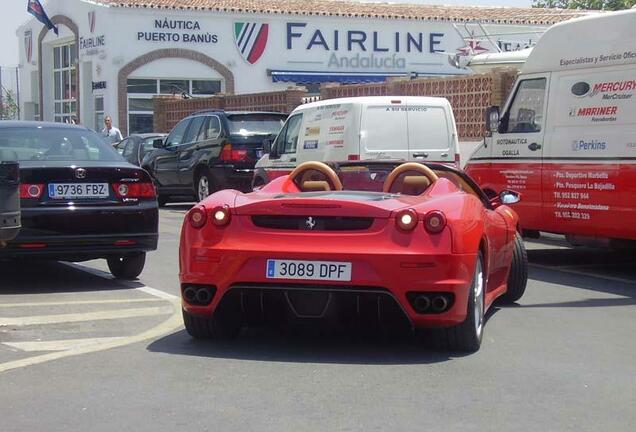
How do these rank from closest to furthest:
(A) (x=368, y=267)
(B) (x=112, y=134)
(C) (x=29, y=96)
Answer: (A) (x=368, y=267)
(B) (x=112, y=134)
(C) (x=29, y=96)

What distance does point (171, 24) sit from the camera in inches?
1516

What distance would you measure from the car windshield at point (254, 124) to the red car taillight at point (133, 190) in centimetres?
885

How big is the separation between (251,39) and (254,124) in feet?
68.9

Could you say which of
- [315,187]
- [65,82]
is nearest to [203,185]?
[315,187]

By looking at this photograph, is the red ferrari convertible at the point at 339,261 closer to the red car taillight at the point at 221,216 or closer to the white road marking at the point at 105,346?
the red car taillight at the point at 221,216

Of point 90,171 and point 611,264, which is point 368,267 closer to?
point 90,171

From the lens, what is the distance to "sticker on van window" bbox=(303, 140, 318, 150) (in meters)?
15.5

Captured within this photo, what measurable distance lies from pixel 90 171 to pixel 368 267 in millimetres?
4068

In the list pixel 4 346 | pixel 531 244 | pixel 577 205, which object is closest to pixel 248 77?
pixel 531 244

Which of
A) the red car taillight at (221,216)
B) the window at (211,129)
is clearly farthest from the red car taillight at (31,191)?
the window at (211,129)

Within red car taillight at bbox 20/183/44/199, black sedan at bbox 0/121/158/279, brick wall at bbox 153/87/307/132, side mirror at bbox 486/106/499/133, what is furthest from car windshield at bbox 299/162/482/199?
brick wall at bbox 153/87/307/132

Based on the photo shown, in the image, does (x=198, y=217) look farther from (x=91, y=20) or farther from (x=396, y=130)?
(x=91, y=20)

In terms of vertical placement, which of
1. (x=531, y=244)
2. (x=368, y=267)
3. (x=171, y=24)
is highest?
(x=171, y=24)

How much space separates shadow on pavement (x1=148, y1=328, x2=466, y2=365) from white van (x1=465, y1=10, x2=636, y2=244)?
434 cm
